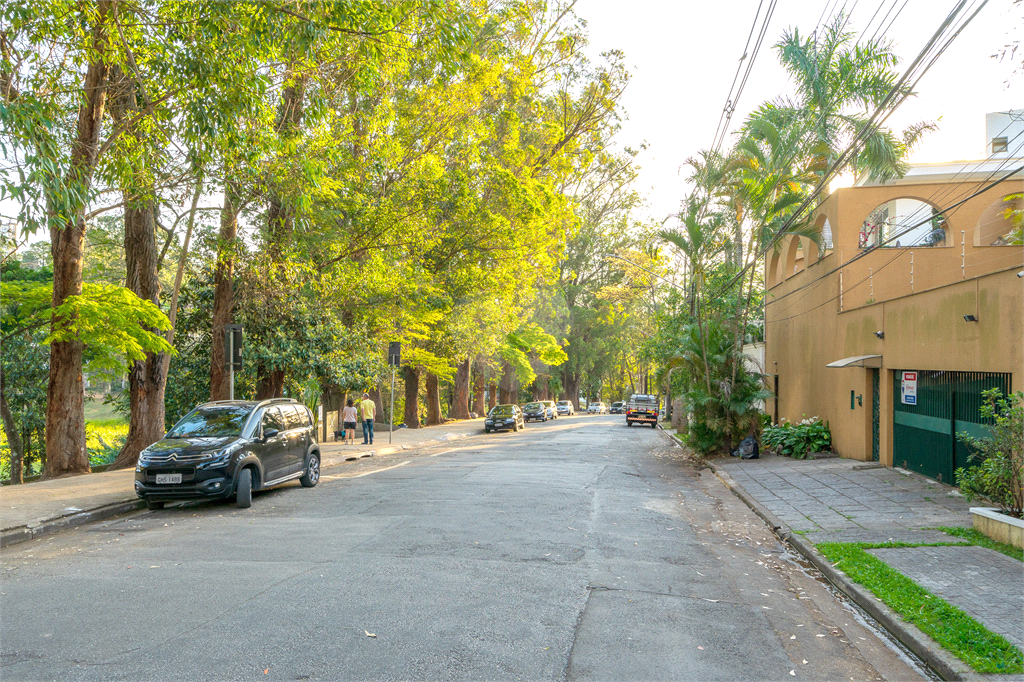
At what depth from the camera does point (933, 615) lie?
5.95 m

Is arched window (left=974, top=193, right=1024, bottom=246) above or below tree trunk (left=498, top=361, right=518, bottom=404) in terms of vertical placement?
above

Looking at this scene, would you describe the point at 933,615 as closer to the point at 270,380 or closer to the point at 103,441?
the point at 270,380

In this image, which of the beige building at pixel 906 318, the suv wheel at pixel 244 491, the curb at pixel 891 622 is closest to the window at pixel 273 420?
the suv wheel at pixel 244 491

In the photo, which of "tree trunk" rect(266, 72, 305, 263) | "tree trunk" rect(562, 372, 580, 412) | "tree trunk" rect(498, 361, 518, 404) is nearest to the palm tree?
"tree trunk" rect(266, 72, 305, 263)

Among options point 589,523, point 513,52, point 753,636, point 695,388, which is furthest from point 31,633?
point 513,52

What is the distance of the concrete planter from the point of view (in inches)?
324

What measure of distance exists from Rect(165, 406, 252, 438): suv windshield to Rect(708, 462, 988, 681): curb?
8387mm

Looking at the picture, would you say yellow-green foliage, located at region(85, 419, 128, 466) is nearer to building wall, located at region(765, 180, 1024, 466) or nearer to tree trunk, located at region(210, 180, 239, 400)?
tree trunk, located at region(210, 180, 239, 400)

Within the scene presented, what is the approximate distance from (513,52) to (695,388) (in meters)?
13.1

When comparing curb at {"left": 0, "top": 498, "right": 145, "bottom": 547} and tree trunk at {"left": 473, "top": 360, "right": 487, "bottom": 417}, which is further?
tree trunk at {"left": 473, "top": 360, "right": 487, "bottom": 417}

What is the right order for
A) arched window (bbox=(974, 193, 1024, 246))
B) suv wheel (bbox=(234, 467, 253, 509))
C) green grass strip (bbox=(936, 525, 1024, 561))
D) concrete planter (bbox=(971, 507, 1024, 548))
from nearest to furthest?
green grass strip (bbox=(936, 525, 1024, 561))
concrete planter (bbox=(971, 507, 1024, 548))
suv wheel (bbox=(234, 467, 253, 509))
arched window (bbox=(974, 193, 1024, 246))

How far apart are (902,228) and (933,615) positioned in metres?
19.6

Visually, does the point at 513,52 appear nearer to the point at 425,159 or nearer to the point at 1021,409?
the point at 425,159

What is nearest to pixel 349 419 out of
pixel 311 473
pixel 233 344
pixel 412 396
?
pixel 233 344
